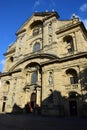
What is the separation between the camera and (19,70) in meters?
27.3

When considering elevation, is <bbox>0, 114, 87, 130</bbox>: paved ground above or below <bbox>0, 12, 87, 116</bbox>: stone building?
below

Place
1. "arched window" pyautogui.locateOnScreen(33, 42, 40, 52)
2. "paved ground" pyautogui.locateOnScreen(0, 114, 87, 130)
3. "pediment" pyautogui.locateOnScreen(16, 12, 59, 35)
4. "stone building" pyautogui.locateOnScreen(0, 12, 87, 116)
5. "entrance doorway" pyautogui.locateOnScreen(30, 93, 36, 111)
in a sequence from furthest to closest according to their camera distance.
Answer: "pediment" pyautogui.locateOnScreen(16, 12, 59, 35) < "arched window" pyautogui.locateOnScreen(33, 42, 40, 52) < "entrance doorway" pyautogui.locateOnScreen(30, 93, 36, 111) < "stone building" pyautogui.locateOnScreen(0, 12, 87, 116) < "paved ground" pyautogui.locateOnScreen(0, 114, 87, 130)

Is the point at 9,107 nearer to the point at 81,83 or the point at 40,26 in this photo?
the point at 81,83

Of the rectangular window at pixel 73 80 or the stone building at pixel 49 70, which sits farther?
the rectangular window at pixel 73 80

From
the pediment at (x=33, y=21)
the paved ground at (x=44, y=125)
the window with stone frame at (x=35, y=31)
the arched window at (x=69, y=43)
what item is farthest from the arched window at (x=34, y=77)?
the paved ground at (x=44, y=125)

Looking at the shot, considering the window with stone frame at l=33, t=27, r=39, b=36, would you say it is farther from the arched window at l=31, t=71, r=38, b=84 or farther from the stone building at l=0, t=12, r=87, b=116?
the arched window at l=31, t=71, r=38, b=84

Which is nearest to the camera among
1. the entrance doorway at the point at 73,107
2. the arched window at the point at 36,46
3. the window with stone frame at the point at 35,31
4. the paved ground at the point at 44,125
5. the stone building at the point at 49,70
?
the paved ground at the point at 44,125

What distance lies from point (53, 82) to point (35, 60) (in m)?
6.53

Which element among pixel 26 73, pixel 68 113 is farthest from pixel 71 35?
pixel 68 113

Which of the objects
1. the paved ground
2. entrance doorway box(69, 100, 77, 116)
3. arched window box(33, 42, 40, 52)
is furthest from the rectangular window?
arched window box(33, 42, 40, 52)

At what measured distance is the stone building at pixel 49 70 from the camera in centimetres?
1975

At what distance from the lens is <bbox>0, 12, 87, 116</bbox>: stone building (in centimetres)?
1975

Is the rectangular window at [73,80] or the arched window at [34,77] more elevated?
the arched window at [34,77]

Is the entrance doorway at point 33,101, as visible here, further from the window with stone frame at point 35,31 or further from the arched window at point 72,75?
the window with stone frame at point 35,31
